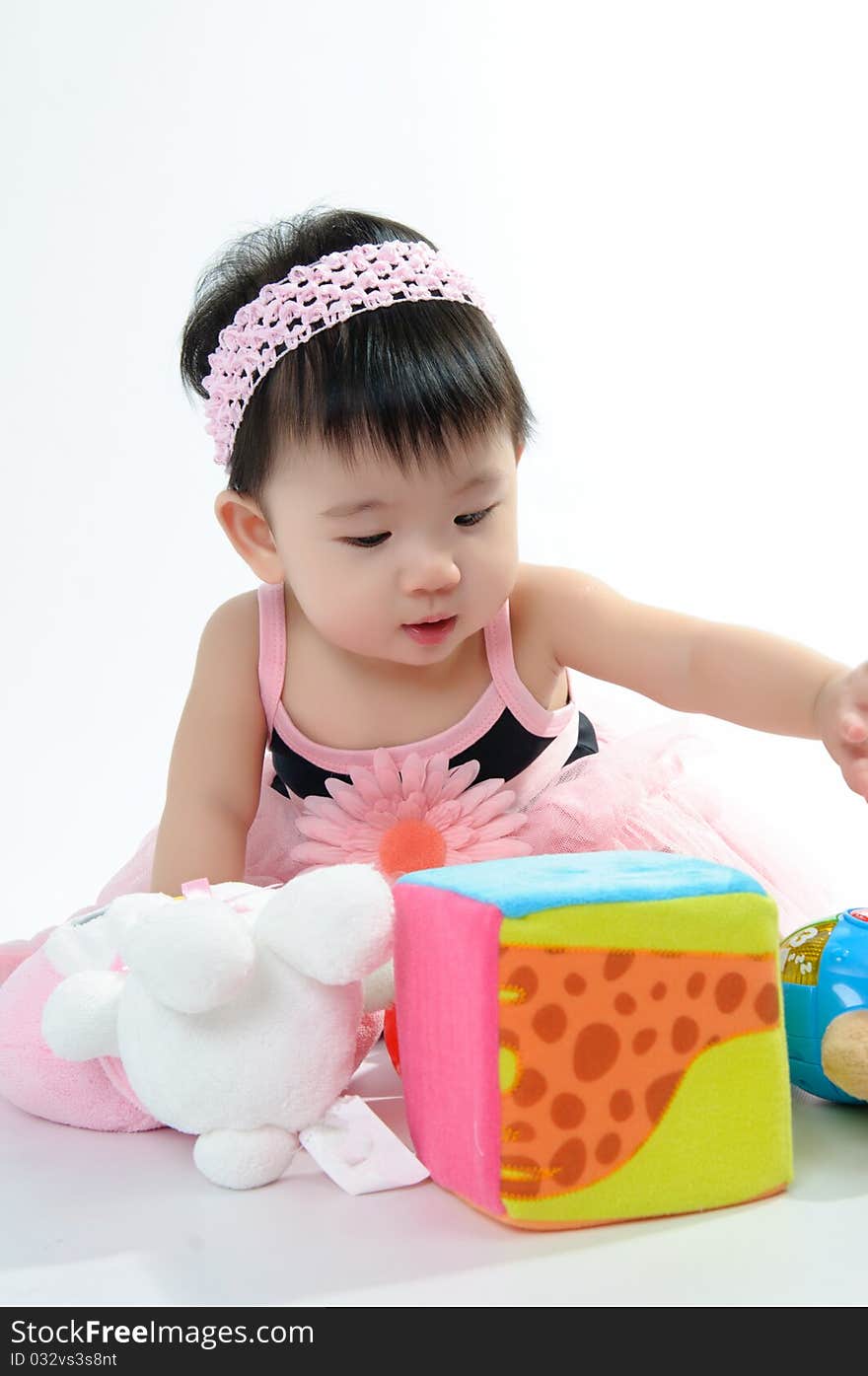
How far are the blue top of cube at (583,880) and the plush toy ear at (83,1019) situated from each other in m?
0.19

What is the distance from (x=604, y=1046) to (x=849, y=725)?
356 mm

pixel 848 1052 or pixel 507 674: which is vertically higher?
pixel 507 674

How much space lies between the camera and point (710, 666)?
1127 mm

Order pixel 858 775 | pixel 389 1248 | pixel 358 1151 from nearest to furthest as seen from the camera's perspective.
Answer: pixel 389 1248, pixel 358 1151, pixel 858 775

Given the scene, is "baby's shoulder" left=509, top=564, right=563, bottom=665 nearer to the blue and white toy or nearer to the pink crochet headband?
the pink crochet headband

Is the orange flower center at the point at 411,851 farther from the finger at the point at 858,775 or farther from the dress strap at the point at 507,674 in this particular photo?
the finger at the point at 858,775

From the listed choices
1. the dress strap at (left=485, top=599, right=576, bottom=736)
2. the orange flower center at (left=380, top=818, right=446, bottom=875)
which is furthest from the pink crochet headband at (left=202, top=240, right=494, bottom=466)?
the orange flower center at (left=380, top=818, right=446, bottom=875)

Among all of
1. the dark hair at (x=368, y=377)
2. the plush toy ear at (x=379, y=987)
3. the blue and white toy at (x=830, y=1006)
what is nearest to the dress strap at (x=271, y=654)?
the dark hair at (x=368, y=377)

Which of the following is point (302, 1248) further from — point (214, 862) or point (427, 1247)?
point (214, 862)

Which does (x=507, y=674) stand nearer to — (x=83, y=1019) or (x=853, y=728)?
(x=853, y=728)

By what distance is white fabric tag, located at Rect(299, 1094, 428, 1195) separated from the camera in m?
0.76

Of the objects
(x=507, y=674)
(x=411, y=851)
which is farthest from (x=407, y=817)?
(x=507, y=674)

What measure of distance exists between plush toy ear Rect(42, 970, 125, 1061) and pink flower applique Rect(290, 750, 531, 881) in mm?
394

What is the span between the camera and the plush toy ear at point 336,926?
0.77 meters
